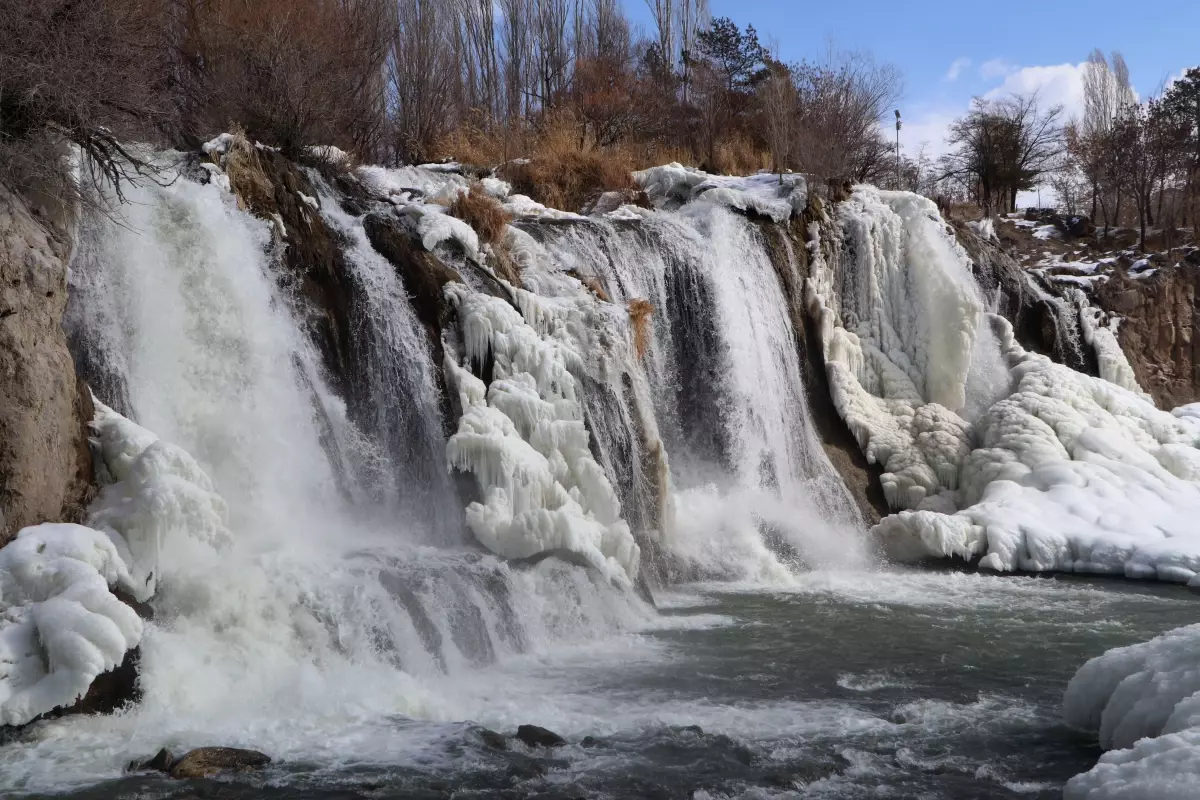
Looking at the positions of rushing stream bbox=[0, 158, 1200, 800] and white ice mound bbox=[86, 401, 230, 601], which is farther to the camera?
white ice mound bbox=[86, 401, 230, 601]

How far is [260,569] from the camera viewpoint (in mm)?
7551

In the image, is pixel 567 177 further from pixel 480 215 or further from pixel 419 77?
pixel 419 77

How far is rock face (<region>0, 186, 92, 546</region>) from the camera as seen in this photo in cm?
704

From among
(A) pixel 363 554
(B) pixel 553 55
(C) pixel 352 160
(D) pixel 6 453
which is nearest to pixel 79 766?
(D) pixel 6 453

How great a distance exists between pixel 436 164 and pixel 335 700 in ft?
45.3

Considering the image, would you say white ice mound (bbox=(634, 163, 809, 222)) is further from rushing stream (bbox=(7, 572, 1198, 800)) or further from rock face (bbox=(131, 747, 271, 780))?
rock face (bbox=(131, 747, 271, 780))

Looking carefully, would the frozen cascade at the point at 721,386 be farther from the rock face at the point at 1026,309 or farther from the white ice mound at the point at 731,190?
the rock face at the point at 1026,309

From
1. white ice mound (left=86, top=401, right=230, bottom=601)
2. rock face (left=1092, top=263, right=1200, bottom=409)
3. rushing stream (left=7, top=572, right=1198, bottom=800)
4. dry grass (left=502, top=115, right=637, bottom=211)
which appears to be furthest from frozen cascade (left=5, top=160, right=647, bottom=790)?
rock face (left=1092, top=263, right=1200, bottom=409)

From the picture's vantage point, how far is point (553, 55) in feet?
99.7

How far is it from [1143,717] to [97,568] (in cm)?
631

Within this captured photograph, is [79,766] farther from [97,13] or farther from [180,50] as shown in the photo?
[180,50]

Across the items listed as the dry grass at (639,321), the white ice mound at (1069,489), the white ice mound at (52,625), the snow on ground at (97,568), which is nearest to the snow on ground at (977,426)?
the white ice mound at (1069,489)

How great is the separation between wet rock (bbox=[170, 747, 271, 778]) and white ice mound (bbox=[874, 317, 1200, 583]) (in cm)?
949

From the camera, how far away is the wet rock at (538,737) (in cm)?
618
